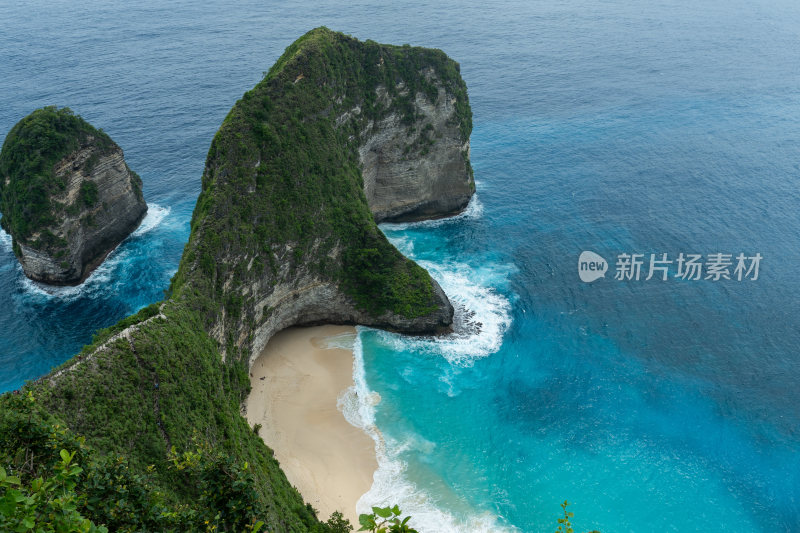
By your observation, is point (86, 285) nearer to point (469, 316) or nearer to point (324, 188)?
point (324, 188)

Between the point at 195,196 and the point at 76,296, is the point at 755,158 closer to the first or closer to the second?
the point at 195,196

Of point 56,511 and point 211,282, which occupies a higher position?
point 56,511

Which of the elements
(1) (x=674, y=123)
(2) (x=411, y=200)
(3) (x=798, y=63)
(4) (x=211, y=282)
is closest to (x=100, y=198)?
(4) (x=211, y=282)

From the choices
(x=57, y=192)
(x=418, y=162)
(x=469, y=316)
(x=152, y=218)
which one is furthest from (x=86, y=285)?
(x=469, y=316)

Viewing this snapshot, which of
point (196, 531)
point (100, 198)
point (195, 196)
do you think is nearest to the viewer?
point (196, 531)

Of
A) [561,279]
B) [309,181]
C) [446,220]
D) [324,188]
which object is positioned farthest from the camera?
[446,220]
